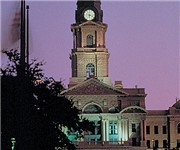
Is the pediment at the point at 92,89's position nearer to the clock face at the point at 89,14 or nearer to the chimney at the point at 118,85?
the chimney at the point at 118,85

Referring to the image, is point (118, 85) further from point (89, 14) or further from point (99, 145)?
point (99, 145)

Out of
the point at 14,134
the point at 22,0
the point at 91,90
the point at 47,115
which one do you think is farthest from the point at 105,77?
the point at 22,0

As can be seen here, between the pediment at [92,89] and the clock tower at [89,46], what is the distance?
277 cm

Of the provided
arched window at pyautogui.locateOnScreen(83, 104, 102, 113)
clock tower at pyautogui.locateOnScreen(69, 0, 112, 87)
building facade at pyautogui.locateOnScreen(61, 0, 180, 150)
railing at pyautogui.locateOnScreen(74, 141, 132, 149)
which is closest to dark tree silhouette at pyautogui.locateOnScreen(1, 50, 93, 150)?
railing at pyautogui.locateOnScreen(74, 141, 132, 149)

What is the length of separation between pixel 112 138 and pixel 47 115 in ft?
162

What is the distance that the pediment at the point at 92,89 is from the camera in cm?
8781

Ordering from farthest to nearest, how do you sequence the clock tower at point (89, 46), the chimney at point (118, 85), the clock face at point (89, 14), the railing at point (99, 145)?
the clock face at point (89, 14) → the chimney at point (118, 85) → the clock tower at point (89, 46) → the railing at point (99, 145)

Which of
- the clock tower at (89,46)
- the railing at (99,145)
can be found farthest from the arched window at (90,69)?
the railing at (99,145)

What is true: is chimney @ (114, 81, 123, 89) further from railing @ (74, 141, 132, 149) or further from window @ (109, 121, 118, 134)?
railing @ (74, 141, 132, 149)

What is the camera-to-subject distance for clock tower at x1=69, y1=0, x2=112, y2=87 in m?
91.5

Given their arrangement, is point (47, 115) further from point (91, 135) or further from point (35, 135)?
point (91, 135)

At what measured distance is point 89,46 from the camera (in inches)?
3637

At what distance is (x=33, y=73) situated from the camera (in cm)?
3806

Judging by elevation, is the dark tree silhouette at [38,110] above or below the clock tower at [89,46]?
below
